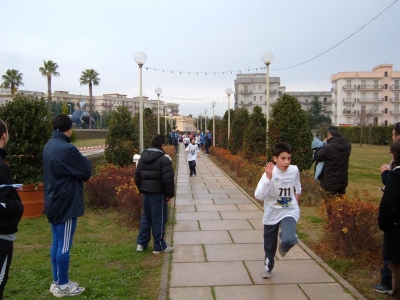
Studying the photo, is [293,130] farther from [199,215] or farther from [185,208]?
[199,215]

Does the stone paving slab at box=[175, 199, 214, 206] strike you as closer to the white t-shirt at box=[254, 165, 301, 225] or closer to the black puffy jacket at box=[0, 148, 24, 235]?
the white t-shirt at box=[254, 165, 301, 225]

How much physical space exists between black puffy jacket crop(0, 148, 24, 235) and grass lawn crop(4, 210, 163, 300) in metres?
1.58

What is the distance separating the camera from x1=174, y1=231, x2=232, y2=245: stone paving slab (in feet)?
20.8

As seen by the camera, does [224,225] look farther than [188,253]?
Yes

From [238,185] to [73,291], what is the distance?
9041mm

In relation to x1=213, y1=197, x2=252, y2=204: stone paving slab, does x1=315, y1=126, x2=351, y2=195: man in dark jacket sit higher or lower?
higher

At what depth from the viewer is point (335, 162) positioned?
6508mm

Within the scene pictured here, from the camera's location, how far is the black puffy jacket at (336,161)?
6.50m

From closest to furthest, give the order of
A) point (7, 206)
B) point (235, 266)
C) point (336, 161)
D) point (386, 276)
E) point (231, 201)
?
1. point (7, 206)
2. point (386, 276)
3. point (235, 266)
4. point (336, 161)
5. point (231, 201)

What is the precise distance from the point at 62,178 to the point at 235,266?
7.95 ft

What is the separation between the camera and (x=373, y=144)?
4900cm

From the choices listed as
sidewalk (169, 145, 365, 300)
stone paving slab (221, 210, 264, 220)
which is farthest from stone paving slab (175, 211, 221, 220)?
stone paving slab (221, 210, 264, 220)

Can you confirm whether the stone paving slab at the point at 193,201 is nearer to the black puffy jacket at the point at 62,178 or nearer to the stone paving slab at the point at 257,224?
the stone paving slab at the point at 257,224

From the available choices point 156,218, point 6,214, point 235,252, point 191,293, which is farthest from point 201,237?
point 6,214
